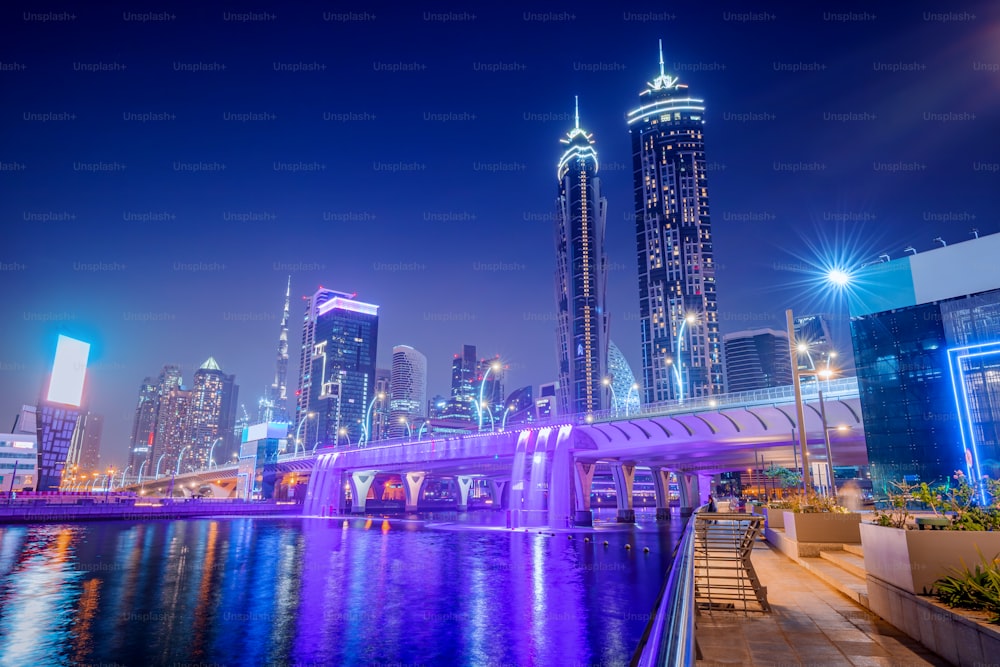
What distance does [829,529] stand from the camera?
738 inches

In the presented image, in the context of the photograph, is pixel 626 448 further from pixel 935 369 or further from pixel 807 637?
pixel 807 637

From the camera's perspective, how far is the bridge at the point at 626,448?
→ 49094 millimetres

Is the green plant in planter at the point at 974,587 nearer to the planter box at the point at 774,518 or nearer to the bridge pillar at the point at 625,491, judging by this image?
the planter box at the point at 774,518

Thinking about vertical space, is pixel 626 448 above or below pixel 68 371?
below

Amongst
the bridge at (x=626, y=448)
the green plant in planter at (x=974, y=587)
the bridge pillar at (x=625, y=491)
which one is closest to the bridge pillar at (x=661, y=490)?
the bridge at (x=626, y=448)

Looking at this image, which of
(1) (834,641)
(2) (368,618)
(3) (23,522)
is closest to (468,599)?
(2) (368,618)

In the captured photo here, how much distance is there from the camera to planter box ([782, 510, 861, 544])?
61.2 ft

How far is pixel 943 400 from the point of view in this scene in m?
48.5

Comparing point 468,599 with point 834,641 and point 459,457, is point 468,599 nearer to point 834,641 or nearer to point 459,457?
point 834,641

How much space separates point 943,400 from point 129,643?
191 ft

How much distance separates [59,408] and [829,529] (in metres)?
169

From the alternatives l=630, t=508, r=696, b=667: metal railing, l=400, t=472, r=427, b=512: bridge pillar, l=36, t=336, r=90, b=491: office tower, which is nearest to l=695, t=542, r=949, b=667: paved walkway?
l=630, t=508, r=696, b=667: metal railing

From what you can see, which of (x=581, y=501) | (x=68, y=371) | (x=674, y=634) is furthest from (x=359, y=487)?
(x=674, y=634)

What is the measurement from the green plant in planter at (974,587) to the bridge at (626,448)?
72.6ft
